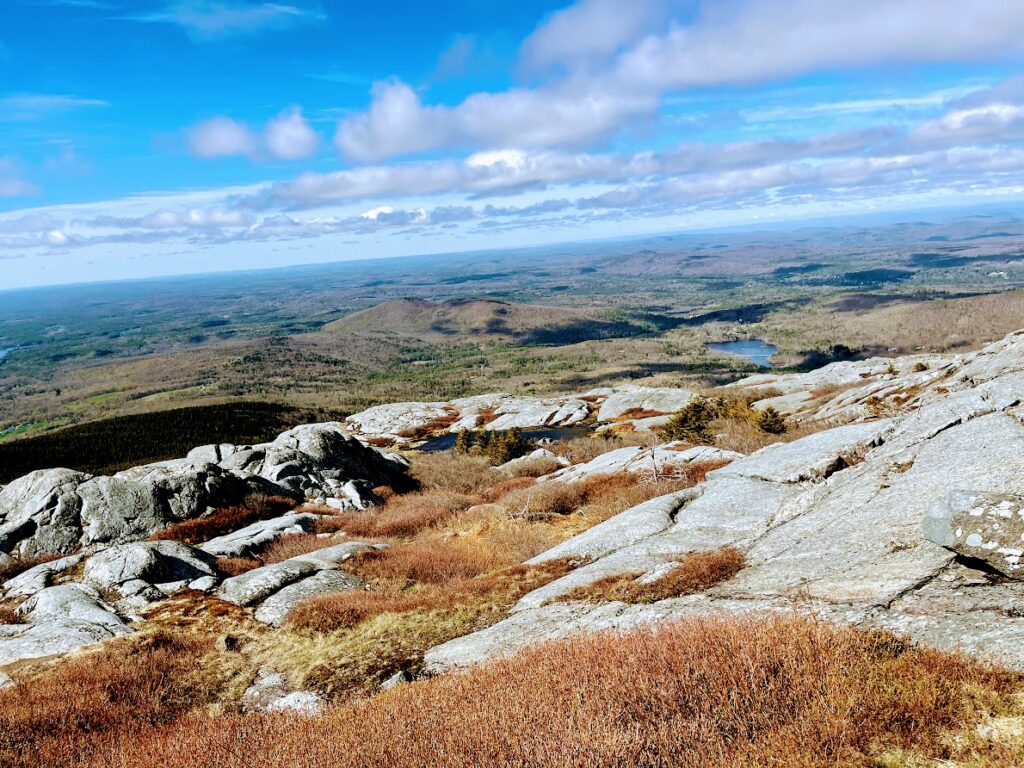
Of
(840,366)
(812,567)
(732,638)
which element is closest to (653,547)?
(812,567)

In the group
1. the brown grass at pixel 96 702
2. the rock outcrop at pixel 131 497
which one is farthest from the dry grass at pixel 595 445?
the brown grass at pixel 96 702

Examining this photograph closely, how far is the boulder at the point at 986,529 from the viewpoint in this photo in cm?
877

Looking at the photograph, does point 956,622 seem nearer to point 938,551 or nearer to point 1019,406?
point 938,551

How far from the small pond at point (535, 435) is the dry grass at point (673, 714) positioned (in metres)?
101

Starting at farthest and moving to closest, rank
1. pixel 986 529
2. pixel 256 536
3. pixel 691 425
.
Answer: pixel 691 425
pixel 256 536
pixel 986 529

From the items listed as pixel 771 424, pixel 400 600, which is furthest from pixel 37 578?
pixel 771 424

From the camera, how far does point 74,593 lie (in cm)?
1773

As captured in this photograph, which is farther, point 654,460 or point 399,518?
point 654,460

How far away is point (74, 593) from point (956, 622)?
22816 mm

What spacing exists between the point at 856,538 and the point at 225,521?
30293mm

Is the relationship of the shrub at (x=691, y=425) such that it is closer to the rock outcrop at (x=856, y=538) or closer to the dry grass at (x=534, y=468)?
the dry grass at (x=534, y=468)

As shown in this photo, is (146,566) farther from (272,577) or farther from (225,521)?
(225,521)

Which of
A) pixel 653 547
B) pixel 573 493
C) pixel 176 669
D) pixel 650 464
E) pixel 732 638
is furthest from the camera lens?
pixel 650 464

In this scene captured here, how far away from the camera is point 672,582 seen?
495 inches
